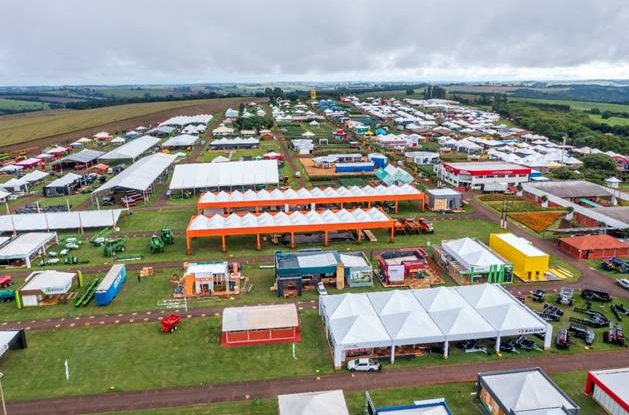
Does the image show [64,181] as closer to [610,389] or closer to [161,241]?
[161,241]

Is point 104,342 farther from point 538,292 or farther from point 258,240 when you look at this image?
point 538,292

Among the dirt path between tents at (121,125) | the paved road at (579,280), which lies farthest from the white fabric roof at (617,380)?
the dirt path between tents at (121,125)

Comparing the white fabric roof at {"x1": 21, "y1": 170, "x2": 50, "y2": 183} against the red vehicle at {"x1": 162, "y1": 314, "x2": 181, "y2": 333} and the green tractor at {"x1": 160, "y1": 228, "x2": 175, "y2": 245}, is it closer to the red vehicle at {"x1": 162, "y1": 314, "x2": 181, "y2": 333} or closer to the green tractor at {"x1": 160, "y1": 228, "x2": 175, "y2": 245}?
the green tractor at {"x1": 160, "y1": 228, "x2": 175, "y2": 245}

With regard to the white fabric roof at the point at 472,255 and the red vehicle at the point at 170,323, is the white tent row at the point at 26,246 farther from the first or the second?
the white fabric roof at the point at 472,255

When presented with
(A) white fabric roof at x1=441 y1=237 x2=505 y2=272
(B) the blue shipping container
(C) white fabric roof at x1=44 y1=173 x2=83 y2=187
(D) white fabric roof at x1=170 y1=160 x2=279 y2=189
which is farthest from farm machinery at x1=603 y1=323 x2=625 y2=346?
(C) white fabric roof at x1=44 y1=173 x2=83 y2=187

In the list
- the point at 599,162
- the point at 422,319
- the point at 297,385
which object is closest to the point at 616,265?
the point at 422,319

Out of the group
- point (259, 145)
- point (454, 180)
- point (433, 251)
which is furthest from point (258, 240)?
point (259, 145)

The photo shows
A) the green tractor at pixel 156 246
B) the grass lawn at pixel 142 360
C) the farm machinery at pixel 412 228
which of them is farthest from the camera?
the farm machinery at pixel 412 228
